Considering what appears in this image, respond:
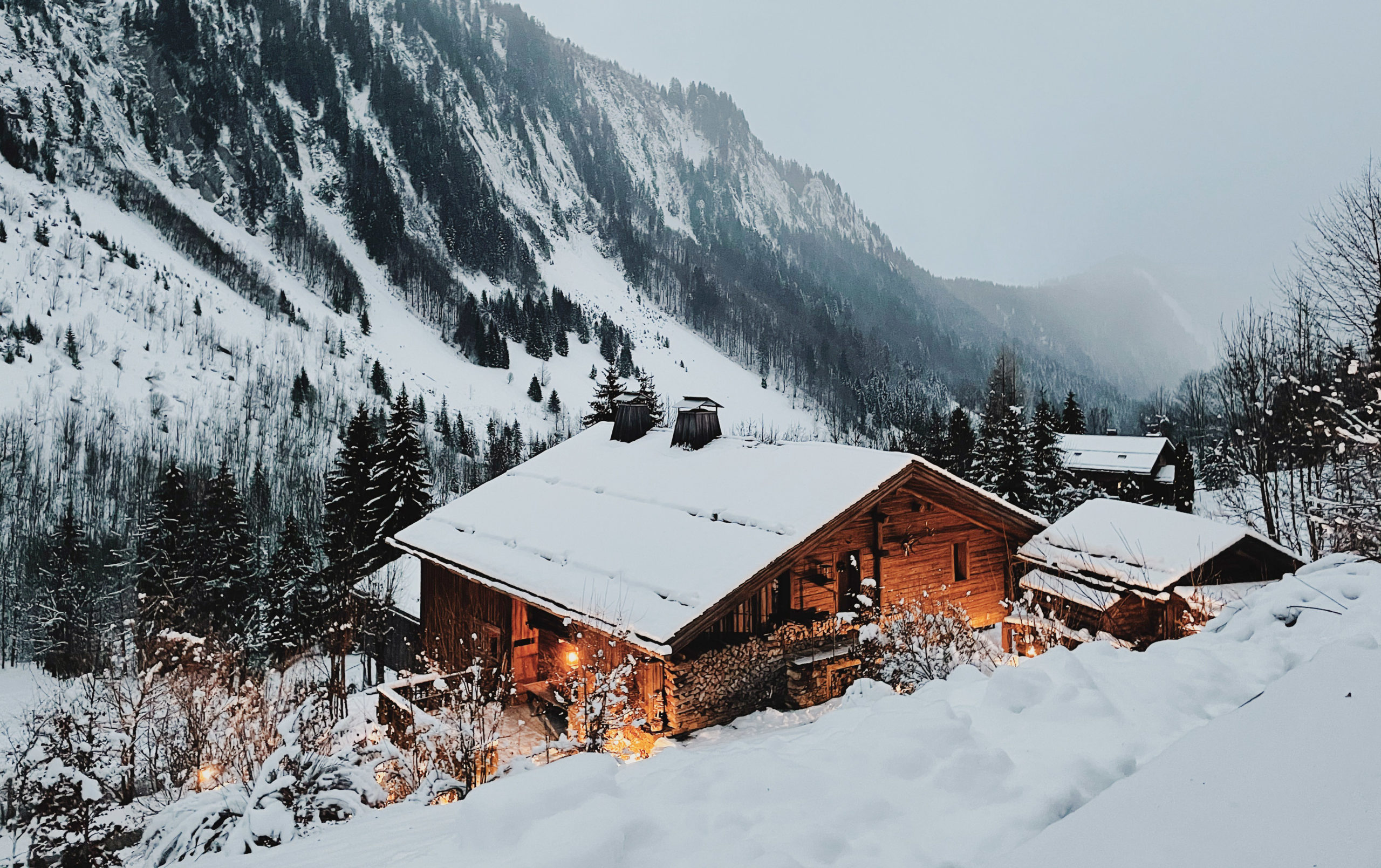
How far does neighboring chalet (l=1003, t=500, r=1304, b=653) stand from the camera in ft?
42.1

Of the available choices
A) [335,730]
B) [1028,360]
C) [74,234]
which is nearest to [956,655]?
[335,730]

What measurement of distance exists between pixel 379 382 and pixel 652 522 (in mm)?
62560

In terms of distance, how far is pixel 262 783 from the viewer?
584cm

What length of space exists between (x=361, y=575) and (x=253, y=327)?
167 feet

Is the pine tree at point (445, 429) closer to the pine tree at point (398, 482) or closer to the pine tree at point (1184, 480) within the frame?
the pine tree at point (398, 482)

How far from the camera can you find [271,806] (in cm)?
574

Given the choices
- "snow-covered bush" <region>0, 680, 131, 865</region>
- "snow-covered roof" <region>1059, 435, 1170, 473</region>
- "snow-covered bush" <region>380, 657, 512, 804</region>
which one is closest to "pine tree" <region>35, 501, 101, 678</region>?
"snow-covered bush" <region>0, 680, 131, 865</region>

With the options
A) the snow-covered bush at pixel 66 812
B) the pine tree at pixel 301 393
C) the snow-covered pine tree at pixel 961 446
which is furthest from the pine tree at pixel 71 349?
the snow-covered pine tree at pixel 961 446

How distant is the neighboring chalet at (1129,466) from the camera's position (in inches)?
1832

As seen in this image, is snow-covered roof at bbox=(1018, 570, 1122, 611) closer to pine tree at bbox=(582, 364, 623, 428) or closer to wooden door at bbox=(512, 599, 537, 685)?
wooden door at bbox=(512, 599, 537, 685)

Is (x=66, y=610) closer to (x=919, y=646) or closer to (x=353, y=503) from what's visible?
(x=353, y=503)

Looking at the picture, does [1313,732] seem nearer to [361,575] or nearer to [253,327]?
[361,575]

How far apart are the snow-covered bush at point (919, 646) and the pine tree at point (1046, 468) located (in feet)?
84.5

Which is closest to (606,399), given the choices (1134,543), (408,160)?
(1134,543)
